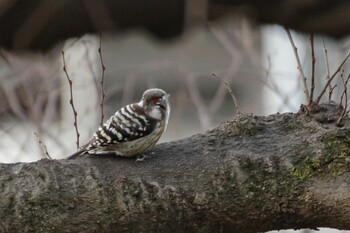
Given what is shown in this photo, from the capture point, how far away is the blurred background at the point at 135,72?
674 centimetres

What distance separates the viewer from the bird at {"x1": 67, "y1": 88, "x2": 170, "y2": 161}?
3.93m

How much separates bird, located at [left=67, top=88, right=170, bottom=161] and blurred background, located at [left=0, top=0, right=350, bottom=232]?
26cm

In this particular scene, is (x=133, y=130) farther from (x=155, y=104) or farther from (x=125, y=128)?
(x=155, y=104)

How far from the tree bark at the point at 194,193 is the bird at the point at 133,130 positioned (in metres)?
0.25

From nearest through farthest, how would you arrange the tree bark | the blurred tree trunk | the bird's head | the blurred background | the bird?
1. the tree bark
2. the bird
3. the bird's head
4. the blurred tree trunk
5. the blurred background

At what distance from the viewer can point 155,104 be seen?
4359 millimetres

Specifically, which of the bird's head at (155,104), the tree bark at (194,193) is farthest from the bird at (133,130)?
the tree bark at (194,193)

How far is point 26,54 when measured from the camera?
23.5 feet

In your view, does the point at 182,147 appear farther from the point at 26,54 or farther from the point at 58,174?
the point at 26,54

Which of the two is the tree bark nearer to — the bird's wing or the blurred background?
the bird's wing

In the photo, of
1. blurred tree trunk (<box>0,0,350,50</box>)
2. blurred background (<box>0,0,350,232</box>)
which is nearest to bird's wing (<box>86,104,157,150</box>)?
blurred background (<box>0,0,350,232</box>)

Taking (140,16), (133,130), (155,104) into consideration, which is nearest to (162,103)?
(155,104)

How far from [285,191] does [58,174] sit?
80 centimetres

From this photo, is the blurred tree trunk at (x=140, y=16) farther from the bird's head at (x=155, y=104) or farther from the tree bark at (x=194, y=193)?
the tree bark at (x=194, y=193)
